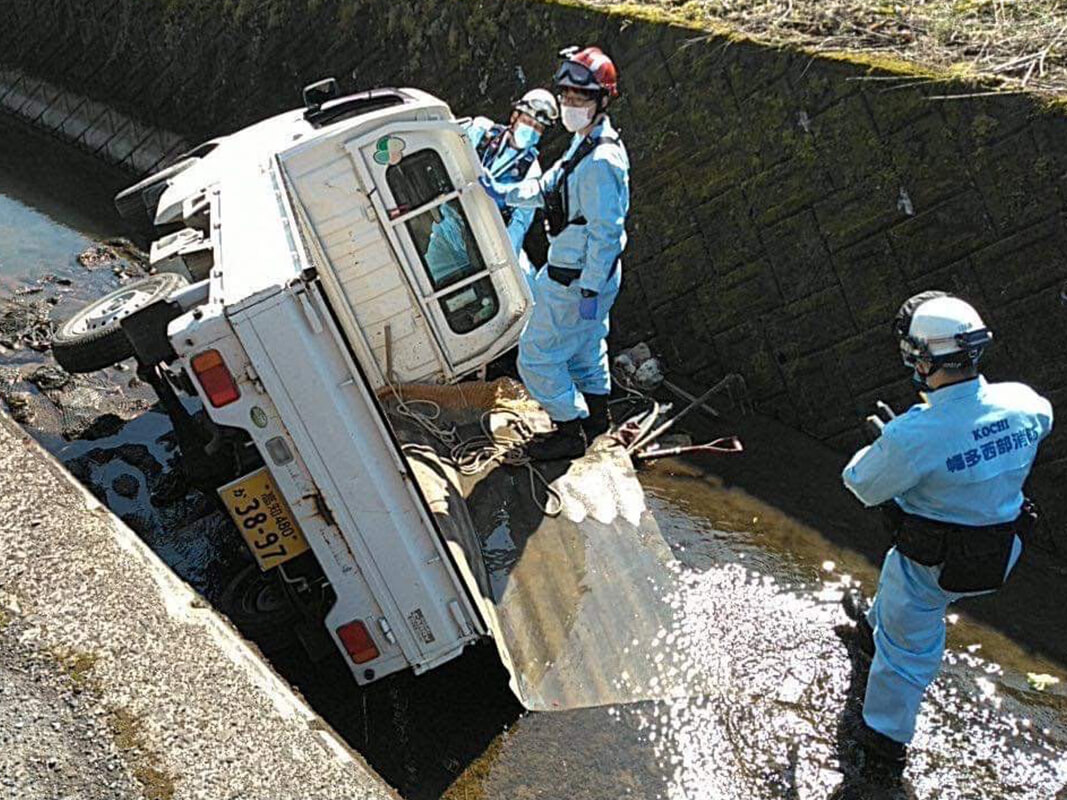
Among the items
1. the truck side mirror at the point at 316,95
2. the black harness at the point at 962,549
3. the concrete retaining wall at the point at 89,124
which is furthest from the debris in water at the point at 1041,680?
the concrete retaining wall at the point at 89,124

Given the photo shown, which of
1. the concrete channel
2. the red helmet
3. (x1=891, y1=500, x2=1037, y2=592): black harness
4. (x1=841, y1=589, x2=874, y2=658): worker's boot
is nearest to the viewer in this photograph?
the concrete channel

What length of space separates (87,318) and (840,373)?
4.56m

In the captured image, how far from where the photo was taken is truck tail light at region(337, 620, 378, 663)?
164 inches

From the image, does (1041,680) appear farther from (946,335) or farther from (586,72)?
(586,72)

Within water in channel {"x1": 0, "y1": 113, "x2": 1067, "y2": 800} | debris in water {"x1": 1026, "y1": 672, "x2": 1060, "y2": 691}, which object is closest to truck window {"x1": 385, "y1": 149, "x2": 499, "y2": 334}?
water in channel {"x1": 0, "y1": 113, "x2": 1067, "y2": 800}

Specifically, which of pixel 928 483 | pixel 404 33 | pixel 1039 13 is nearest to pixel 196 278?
pixel 928 483

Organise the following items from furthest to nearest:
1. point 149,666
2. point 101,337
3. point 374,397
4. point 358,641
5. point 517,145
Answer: point 517,145
point 101,337
point 358,641
point 374,397
point 149,666

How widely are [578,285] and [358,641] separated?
92.2 inches

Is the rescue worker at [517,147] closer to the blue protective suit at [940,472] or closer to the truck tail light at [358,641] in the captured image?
the truck tail light at [358,641]

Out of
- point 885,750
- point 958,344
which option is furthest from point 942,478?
point 885,750

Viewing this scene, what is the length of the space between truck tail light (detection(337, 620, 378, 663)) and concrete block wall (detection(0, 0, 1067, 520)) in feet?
10.9

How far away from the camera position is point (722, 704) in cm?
452

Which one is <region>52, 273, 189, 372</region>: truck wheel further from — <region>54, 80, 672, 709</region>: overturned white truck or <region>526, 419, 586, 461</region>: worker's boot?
<region>526, 419, 586, 461</region>: worker's boot

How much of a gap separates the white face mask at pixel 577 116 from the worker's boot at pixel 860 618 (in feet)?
9.00
